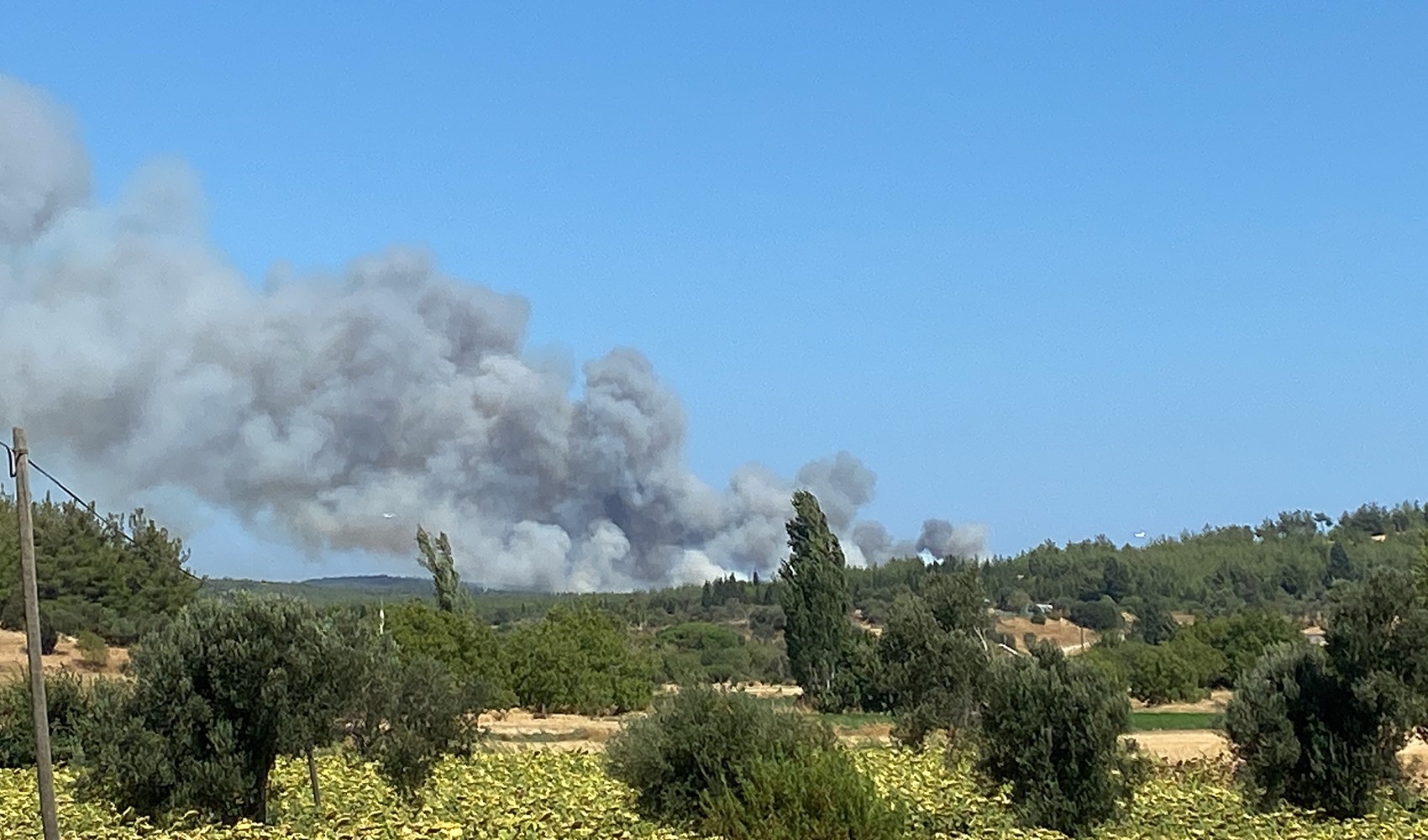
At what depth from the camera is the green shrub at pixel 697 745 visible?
19.5m

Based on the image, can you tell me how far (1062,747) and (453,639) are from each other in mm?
40515

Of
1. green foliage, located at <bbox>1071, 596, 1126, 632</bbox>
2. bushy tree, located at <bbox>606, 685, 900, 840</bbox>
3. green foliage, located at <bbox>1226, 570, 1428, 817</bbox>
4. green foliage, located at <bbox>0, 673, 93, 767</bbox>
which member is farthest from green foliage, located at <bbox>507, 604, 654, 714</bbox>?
green foliage, located at <bbox>1071, 596, 1126, 632</bbox>

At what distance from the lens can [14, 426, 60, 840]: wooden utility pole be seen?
17281 millimetres

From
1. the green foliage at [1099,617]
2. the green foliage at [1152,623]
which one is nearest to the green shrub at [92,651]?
the green foliage at [1152,623]

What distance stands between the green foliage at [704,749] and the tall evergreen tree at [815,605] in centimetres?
4348

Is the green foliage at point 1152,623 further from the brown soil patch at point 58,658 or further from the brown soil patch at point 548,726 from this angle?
the brown soil patch at point 58,658

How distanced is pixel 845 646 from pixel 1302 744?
4206cm

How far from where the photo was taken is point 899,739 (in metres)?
36.1

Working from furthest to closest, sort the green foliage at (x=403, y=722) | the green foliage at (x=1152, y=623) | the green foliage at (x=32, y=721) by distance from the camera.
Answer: the green foliage at (x=1152, y=623)
the green foliage at (x=32, y=721)
the green foliage at (x=403, y=722)

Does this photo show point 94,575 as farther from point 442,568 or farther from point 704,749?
point 704,749

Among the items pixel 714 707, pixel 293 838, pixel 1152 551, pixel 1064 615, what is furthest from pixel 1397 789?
pixel 1152 551

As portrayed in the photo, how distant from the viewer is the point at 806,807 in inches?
675

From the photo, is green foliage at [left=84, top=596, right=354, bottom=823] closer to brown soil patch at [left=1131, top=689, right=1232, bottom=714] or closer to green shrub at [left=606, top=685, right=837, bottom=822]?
green shrub at [left=606, top=685, right=837, bottom=822]

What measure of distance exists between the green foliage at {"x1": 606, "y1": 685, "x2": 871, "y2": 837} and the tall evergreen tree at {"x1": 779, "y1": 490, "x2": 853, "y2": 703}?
4348 centimetres
